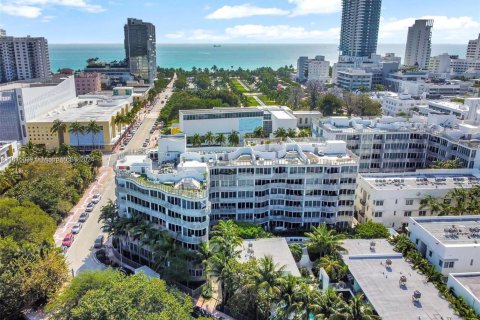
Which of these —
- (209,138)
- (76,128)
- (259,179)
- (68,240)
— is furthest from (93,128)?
(259,179)

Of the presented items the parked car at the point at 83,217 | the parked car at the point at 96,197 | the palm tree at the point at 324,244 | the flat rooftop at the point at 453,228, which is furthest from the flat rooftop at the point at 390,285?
the parked car at the point at 96,197

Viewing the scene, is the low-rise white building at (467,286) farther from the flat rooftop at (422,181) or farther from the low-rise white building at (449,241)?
the flat rooftop at (422,181)

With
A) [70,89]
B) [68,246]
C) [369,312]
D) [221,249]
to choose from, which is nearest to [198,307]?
[221,249]

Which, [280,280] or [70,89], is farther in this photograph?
[70,89]

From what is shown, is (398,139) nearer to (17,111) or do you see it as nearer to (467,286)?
(467,286)

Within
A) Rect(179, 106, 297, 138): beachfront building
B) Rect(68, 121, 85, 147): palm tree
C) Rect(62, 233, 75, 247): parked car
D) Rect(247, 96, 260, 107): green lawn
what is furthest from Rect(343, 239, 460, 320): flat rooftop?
Rect(247, 96, 260, 107): green lawn

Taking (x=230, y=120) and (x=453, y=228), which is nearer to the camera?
(x=453, y=228)

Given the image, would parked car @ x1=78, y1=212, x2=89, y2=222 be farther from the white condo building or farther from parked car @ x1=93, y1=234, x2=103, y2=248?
the white condo building

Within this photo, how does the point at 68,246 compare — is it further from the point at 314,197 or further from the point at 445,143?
the point at 445,143
